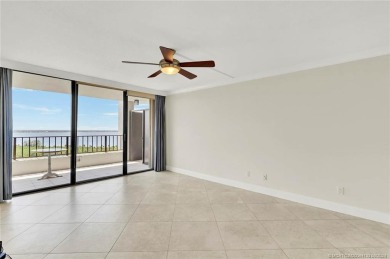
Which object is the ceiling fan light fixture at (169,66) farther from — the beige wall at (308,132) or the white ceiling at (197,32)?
the beige wall at (308,132)

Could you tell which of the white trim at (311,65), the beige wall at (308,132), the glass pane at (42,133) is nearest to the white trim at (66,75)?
the glass pane at (42,133)

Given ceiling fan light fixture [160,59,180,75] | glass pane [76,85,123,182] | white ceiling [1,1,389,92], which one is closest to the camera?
white ceiling [1,1,389,92]

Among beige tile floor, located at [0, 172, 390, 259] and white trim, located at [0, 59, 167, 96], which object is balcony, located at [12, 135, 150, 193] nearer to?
beige tile floor, located at [0, 172, 390, 259]

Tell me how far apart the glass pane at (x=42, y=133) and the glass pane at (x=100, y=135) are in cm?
51

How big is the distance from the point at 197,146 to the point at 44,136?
4838mm

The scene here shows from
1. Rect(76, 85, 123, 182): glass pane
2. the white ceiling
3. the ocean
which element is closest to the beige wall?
the white ceiling

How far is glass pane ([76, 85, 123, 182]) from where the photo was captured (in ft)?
19.1

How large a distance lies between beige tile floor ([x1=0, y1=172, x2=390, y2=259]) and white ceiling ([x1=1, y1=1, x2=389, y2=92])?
8.59 ft

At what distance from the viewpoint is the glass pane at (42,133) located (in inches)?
193

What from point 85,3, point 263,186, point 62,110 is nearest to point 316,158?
point 263,186

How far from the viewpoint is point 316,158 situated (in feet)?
11.2

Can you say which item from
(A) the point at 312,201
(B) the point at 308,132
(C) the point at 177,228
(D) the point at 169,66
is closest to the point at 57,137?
(D) the point at 169,66

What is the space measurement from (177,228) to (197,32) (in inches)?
105

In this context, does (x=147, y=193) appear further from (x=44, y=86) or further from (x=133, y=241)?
(x=44, y=86)
